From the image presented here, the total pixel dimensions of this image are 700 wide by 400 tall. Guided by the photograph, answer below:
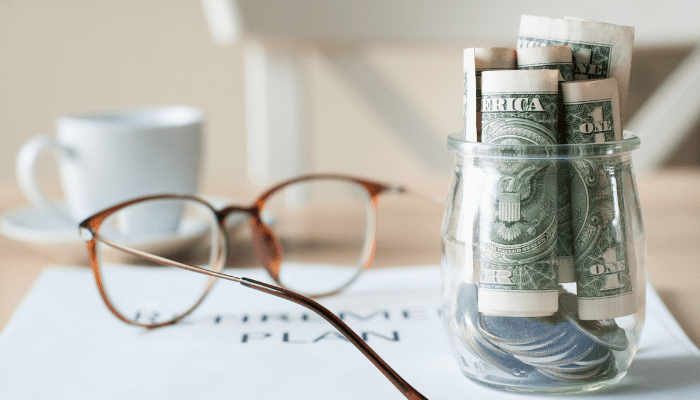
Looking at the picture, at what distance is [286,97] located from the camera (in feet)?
3.80

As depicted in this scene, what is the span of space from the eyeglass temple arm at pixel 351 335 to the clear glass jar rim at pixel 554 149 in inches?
4.5

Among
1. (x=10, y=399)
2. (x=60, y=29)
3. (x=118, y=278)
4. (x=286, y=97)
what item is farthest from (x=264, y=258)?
(x=60, y=29)

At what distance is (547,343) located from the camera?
0.98 feet

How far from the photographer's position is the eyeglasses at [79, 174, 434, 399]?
45 cm

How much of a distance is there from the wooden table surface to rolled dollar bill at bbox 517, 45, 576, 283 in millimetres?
162

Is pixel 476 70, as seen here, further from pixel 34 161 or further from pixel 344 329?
→ pixel 34 161

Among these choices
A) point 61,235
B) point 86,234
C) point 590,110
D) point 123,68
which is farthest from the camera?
point 123,68

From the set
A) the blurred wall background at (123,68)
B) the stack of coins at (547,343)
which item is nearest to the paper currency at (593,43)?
the stack of coins at (547,343)

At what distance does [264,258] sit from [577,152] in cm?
30

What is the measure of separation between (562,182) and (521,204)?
0.08ft

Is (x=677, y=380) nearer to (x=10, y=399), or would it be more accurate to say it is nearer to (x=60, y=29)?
(x=10, y=399)

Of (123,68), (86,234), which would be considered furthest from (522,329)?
(123,68)

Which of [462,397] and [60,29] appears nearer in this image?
[462,397]

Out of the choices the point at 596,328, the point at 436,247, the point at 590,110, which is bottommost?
the point at 436,247
